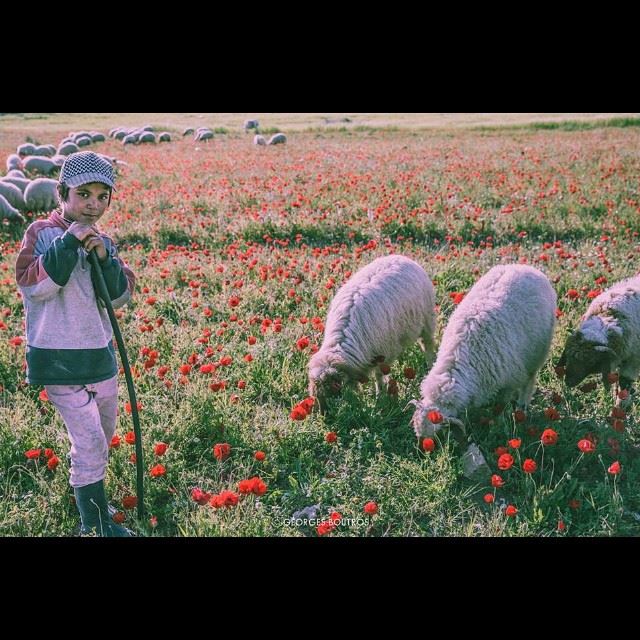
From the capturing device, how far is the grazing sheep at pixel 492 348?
118 inches

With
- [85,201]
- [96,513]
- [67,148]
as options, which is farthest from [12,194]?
[96,513]

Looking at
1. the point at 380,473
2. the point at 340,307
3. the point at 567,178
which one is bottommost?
the point at 380,473

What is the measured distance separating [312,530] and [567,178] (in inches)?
125

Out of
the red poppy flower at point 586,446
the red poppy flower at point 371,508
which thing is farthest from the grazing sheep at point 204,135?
the red poppy flower at point 586,446

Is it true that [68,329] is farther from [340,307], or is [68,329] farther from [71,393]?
[340,307]

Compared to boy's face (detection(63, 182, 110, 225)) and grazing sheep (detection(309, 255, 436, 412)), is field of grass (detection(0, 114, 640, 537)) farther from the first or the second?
boy's face (detection(63, 182, 110, 225))

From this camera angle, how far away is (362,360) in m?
3.30

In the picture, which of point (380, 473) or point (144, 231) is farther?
point (144, 231)

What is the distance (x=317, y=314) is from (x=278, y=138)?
4.23 feet

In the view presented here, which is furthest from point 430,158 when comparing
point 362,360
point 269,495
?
point 269,495

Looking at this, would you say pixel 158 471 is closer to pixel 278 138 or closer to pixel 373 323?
pixel 373 323

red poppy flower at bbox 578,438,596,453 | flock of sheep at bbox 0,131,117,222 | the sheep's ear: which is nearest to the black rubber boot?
flock of sheep at bbox 0,131,117,222

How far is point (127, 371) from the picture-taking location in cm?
269

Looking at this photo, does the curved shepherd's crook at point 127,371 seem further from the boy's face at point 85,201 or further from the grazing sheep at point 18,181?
the grazing sheep at point 18,181
